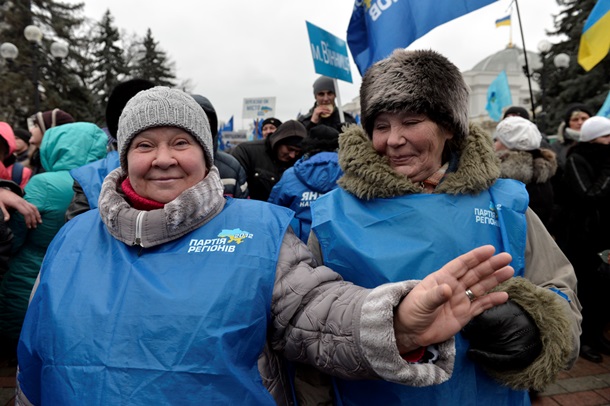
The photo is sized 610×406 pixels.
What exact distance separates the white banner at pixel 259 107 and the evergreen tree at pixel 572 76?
11269 millimetres

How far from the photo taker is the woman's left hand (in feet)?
3.86

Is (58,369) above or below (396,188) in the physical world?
below

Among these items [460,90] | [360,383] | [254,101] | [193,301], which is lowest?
[360,383]

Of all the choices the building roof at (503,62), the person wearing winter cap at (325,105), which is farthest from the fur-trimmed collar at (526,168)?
the building roof at (503,62)

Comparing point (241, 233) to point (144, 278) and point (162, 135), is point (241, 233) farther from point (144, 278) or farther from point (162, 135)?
point (162, 135)

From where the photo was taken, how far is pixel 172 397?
1.29m

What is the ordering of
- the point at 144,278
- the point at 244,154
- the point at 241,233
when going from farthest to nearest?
the point at 244,154 → the point at 241,233 → the point at 144,278

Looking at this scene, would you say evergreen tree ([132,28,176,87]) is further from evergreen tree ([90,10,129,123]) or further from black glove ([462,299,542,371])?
black glove ([462,299,542,371])

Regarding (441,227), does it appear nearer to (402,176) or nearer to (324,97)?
(402,176)

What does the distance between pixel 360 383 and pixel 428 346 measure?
48 cm

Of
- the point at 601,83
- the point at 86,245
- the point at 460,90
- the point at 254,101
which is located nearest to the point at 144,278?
the point at 86,245

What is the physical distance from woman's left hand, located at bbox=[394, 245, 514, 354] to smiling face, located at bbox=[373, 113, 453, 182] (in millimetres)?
674

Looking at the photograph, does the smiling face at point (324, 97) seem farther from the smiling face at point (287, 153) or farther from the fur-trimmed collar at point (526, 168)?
the fur-trimmed collar at point (526, 168)

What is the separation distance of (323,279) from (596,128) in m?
3.82
